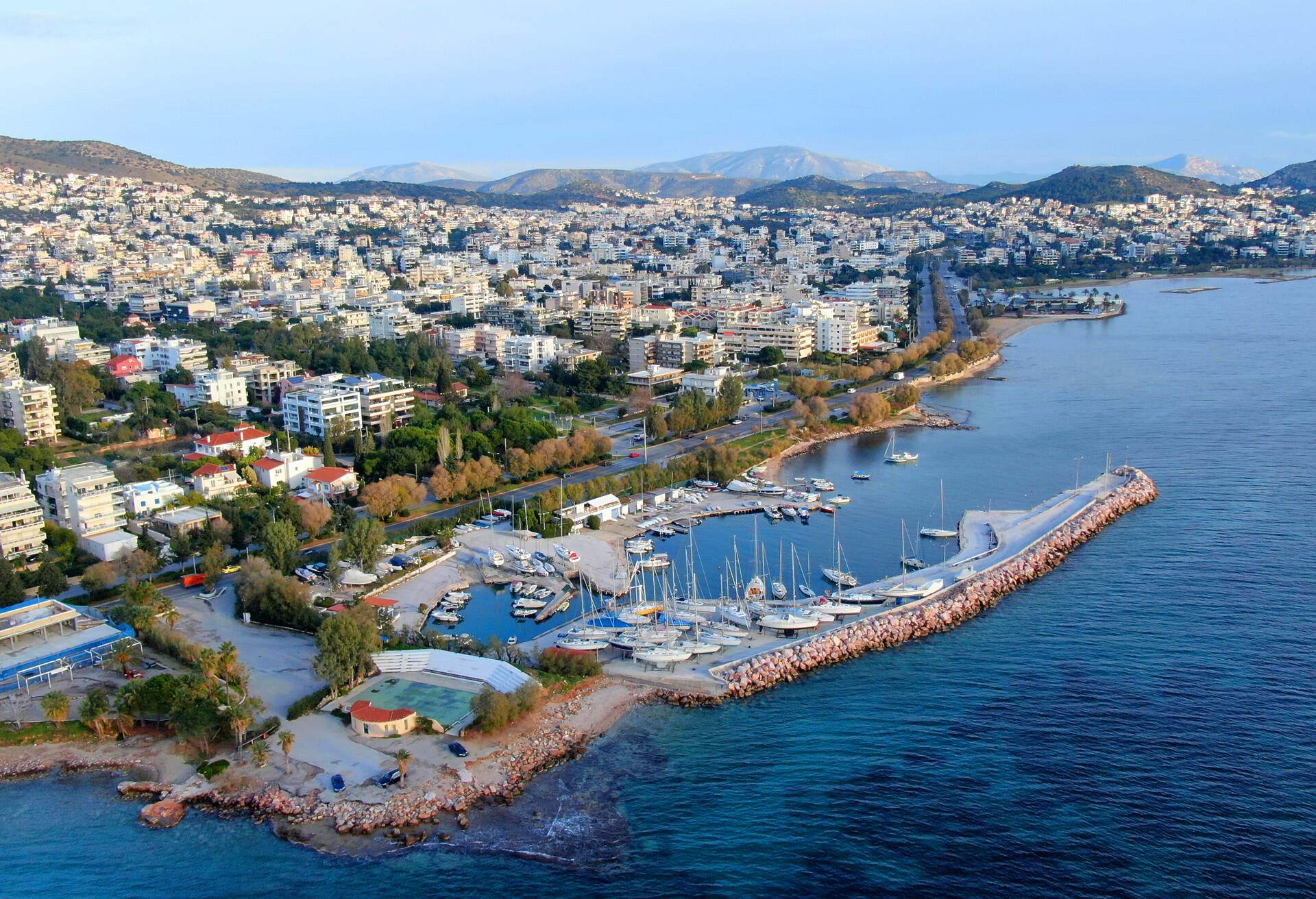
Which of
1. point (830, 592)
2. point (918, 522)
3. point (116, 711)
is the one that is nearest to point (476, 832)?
point (116, 711)

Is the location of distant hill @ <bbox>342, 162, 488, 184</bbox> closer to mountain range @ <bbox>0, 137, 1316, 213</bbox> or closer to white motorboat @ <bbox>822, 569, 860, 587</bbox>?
mountain range @ <bbox>0, 137, 1316, 213</bbox>

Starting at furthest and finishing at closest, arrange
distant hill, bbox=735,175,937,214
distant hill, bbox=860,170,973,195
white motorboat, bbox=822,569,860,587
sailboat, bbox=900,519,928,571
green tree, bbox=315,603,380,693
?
distant hill, bbox=860,170,973,195 → distant hill, bbox=735,175,937,214 → sailboat, bbox=900,519,928,571 → white motorboat, bbox=822,569,860,587 → green tree, bbox=315,603,380,693

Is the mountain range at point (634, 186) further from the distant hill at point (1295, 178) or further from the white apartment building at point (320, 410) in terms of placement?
the white apartment building at point (320, 410)

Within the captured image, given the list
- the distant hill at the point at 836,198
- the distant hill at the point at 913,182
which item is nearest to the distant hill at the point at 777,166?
the distant hill at the point at 913,182

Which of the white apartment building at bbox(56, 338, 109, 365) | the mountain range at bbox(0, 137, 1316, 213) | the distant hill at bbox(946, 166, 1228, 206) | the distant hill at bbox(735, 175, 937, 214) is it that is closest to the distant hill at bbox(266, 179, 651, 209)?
the mountain range at bbox(0, 137, 1316, 213)

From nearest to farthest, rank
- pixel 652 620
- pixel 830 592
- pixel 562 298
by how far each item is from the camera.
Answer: pixel 652 620
pixel 830 592
pixel 562 298

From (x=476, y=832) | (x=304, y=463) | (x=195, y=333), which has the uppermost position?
(x=195, y=333)

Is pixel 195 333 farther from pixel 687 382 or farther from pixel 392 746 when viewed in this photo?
pixel 392 746
